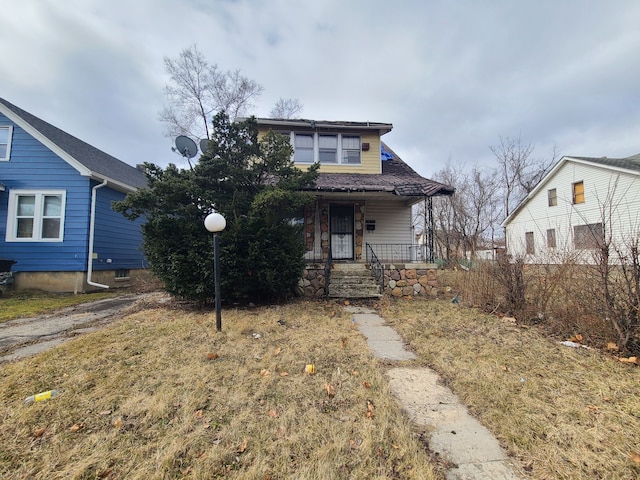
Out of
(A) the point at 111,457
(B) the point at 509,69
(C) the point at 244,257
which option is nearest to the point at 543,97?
(B) the point at 509,69

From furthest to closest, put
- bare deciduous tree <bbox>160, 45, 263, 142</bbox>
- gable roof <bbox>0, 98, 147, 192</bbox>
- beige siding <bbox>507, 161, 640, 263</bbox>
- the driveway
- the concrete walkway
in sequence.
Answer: bare deciduous tree <bbox>160, 45, 263, 142</bbox>
beige siding <bbox>507, 161, 640, 263</bbox>
gable roof <bbox>0, 98, 147, 192</bbox>
the driveway
the concrete walkway

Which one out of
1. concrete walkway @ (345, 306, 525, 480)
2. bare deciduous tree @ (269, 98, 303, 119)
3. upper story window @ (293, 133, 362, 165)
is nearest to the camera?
concrete walkway @ (345, 306, 525, 480)

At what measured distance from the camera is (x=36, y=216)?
29.5ft

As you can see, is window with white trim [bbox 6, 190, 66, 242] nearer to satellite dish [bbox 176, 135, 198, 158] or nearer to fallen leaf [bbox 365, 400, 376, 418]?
satellite dish [bbox 176, 135, 198, 158]

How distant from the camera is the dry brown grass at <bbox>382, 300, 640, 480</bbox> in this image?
1.78 m

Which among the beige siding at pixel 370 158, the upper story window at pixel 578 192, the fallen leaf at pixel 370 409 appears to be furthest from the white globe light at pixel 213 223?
the upper story window at pixel 578 192

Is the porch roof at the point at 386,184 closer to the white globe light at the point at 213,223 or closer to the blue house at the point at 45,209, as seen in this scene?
the white globe light at the point at 213,223

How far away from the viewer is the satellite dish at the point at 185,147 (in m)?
8.11

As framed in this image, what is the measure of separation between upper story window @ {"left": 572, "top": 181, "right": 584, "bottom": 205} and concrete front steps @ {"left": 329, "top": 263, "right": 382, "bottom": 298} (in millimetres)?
13845

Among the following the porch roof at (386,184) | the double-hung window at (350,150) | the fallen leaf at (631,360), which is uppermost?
the double-hung window at (350,150)

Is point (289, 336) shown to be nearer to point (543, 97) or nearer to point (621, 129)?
point (543, 97)

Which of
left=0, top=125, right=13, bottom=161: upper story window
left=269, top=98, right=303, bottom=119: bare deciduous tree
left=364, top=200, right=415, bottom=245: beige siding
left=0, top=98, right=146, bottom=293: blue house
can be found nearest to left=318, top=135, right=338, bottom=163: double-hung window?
left=364, top=200, right=415, bottom=245: beige siding

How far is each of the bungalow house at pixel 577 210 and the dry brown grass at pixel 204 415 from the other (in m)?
3.62

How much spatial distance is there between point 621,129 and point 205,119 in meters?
24.9
